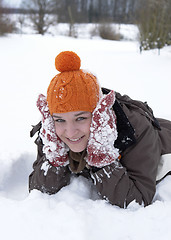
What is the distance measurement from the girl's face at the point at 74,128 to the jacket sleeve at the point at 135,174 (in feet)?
0.63

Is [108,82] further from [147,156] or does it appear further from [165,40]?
[165,40]

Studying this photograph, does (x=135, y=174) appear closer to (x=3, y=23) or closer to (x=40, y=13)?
(x=3, y=23)

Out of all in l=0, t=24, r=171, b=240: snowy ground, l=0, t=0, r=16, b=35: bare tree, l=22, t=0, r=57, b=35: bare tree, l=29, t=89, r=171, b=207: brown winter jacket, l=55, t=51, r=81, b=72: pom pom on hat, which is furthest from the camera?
Result: l=22, t=0, r=57, b=35: bare tree

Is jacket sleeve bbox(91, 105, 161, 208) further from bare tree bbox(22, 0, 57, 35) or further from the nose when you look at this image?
bare tree bbox(22, 0, 57, 35)

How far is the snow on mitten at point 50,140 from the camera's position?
4.00 feet

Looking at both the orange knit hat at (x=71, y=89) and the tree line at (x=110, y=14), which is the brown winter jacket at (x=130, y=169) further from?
the tree line at (x=110, y=14)

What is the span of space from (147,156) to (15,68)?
3.87 m

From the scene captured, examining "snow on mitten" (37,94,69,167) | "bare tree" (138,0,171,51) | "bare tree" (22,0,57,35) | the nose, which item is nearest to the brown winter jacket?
"snow on mitten" (37,94,69,167)

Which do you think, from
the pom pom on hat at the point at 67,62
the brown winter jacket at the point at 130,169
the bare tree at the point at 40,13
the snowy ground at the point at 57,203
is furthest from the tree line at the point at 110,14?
the pom pom on hat at the point at 67,62

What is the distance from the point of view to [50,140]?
1.24m

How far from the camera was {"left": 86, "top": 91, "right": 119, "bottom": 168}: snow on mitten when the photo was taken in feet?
3.65

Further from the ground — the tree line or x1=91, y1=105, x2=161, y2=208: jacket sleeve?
the tree line

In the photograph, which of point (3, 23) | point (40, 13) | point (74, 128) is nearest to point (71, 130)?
point (74, 128)

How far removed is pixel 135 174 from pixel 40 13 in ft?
51.0
